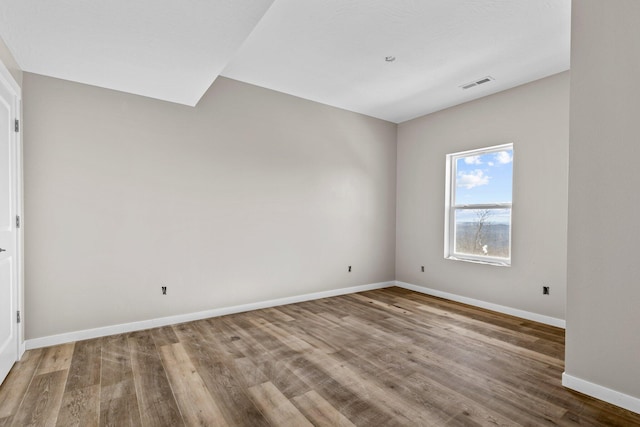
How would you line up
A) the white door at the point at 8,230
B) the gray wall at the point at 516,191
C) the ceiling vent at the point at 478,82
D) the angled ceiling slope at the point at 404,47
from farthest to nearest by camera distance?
the ceiling vent at the point at 478,82, the gray wall at the point at 516,191, the angled ceiling slope at the point at 404,47, the white door at the point at 8,230

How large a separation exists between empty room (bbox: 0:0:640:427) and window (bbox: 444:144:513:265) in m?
0.03

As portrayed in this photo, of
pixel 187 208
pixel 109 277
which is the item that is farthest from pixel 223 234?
pixel 109 277

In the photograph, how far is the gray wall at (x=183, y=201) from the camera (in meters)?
2.98

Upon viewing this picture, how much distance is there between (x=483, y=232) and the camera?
4426 mm

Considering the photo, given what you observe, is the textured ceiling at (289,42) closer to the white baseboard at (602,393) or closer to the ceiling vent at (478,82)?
the ceiling vent at (478,82)

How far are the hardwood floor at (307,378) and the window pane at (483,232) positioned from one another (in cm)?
101

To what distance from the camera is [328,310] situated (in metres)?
4.10

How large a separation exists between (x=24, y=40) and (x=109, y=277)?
2111mm

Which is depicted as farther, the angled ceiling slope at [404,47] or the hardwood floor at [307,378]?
the angled ceiling slope at [404,47]

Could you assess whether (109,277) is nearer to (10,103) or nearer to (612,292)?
(10,103)

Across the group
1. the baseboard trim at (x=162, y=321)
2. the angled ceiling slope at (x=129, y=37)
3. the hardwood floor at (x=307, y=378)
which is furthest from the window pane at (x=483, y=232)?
the angled ceiling slope at (x=129, y=37)

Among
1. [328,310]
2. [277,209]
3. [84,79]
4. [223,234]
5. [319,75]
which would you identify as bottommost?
[328,310]

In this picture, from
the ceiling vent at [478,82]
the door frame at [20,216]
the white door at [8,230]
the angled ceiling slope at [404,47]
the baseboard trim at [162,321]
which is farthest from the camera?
the ceiling vent at [478,82]

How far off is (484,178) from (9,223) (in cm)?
512
